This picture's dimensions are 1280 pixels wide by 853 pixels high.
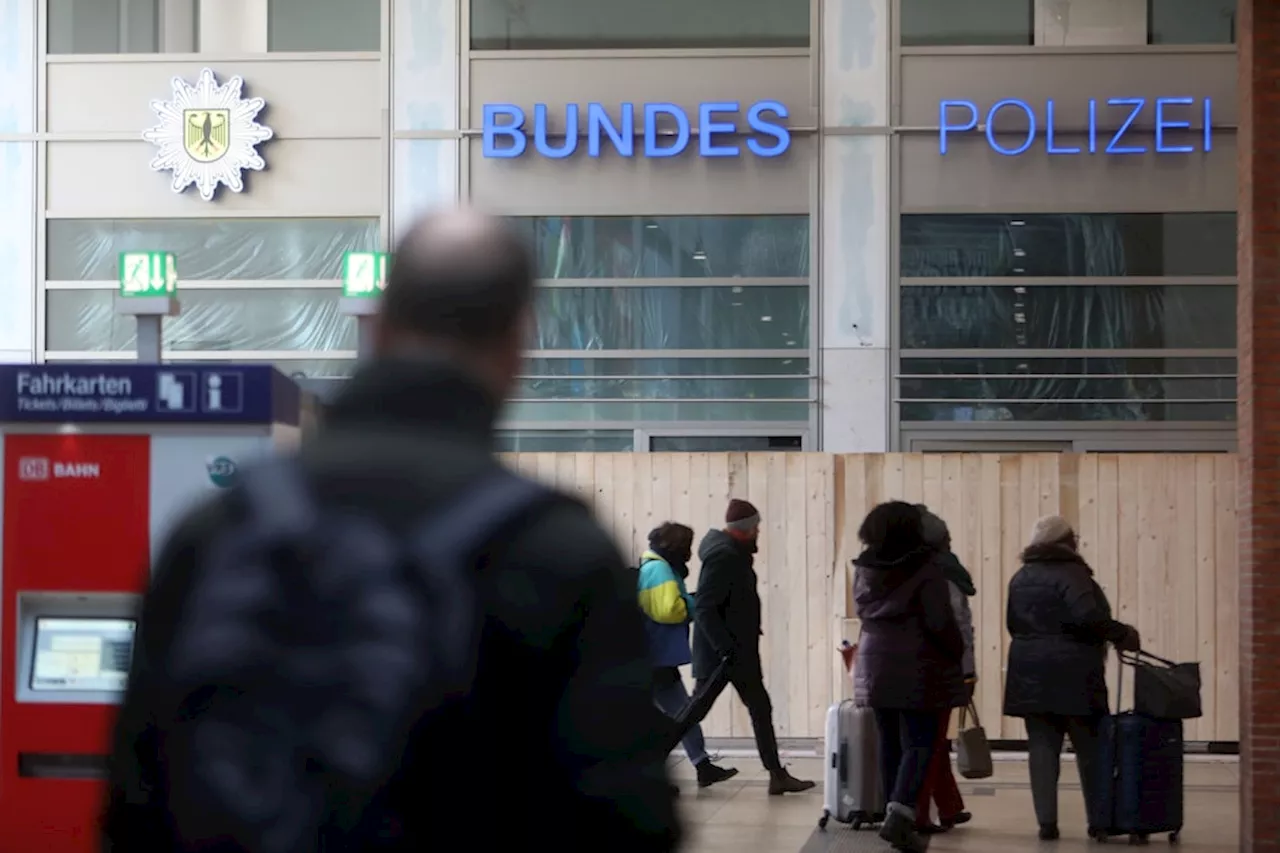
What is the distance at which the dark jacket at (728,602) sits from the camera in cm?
1302

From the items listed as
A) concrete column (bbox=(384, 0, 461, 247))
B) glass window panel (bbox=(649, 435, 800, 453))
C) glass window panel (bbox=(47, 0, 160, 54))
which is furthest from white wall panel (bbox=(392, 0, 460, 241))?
glass window panel (bbox=(649, 435, 800, 453))

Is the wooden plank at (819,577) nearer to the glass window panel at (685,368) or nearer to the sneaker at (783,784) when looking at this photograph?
the glass window panel at (685,368)

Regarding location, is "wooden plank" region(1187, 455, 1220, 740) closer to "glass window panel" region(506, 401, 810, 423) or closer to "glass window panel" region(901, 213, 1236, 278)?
"glass window panel" region(901, 213, 1236, 278)

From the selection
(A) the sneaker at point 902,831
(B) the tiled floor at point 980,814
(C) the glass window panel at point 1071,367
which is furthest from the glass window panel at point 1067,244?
(A) the sneaker at point 902,831

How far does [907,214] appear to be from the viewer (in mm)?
16781

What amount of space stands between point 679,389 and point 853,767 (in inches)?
231

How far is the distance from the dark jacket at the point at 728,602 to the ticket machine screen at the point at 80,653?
6.52 m

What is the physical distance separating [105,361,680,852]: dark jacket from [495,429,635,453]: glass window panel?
14559 millimetres

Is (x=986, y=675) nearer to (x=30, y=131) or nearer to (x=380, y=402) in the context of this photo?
(x=30, y=131)

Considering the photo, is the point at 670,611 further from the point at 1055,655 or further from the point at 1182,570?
the point at 1182,570

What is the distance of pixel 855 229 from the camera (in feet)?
55.1

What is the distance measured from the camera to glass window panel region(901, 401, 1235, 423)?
16.4 metres

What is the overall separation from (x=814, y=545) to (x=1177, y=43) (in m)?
5.48

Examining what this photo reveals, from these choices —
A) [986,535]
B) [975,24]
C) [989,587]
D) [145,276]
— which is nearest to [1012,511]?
[986,535]
